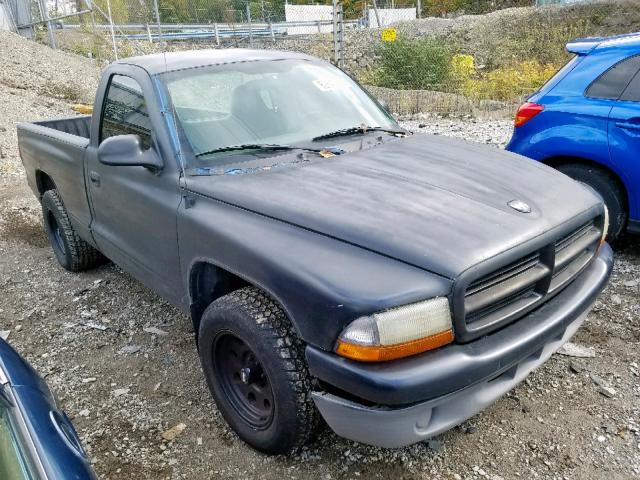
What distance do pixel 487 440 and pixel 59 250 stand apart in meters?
4.14

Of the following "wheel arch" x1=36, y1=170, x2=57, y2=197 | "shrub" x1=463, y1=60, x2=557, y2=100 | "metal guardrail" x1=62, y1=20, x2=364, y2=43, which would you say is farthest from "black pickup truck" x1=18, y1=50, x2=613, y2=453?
"metal guardrail" x1=62, y1=20, x2=364, y2=43

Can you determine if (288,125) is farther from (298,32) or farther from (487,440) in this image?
(298,32)

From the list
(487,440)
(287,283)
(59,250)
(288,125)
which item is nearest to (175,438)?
(287,283)

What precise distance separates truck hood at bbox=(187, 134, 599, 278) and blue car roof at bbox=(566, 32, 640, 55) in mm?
1947

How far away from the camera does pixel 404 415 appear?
199cm

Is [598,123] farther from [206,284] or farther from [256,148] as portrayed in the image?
[206,284]

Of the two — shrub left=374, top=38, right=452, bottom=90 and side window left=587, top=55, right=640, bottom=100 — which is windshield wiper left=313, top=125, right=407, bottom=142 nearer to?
side window left=587, top=55, right=640, bottom=100

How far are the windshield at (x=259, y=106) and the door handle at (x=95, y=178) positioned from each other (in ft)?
2.97

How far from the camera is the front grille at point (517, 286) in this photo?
6.88ft

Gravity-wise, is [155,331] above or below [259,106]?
below

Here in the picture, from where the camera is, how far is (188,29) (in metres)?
28.9

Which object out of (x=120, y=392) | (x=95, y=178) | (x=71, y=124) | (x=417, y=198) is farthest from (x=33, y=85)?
(x=417, y=198)

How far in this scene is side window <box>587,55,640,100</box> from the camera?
4.21 meters

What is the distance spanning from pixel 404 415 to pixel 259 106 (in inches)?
80.1
